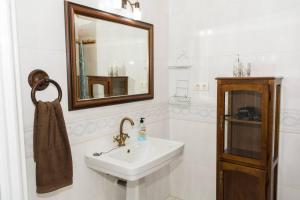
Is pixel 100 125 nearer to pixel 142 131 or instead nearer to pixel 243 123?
pixel 142 131

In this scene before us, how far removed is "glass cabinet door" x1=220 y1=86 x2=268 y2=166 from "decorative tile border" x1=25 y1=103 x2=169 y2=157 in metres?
0.72

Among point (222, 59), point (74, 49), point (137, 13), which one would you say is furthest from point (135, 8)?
point (222, 59)

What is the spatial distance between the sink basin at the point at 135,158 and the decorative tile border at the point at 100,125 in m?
0.16

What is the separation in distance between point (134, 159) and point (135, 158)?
0.04 feet

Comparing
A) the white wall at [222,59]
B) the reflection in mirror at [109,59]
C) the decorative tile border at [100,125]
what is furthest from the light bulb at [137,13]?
the decorative tile border at [100,125]

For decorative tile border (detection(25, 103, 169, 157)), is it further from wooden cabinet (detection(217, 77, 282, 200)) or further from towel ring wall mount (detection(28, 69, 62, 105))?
wooden cabinet (detection(217, 77, 282, 200))

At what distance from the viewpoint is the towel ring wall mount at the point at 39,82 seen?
4.52ft

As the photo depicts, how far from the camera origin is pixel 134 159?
199 cm

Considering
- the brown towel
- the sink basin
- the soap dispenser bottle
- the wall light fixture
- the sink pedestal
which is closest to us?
the brown towel

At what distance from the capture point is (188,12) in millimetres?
2396

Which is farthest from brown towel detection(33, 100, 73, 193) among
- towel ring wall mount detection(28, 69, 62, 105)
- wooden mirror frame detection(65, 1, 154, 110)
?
wooden mirror frame detection(65, 1, 154, 110)

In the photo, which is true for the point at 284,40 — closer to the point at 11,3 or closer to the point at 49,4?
the point at 49,4

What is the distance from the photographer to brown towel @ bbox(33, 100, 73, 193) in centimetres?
133

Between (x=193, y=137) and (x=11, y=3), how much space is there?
205 cm
